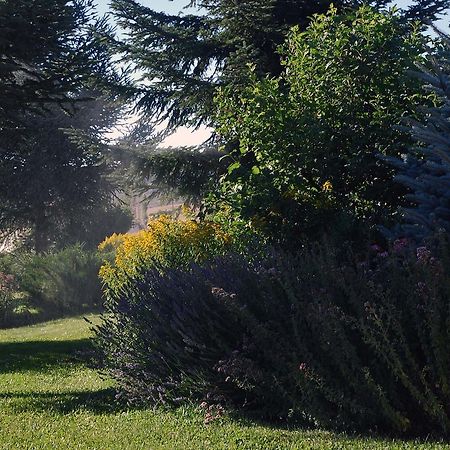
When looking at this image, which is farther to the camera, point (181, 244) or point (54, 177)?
point (54, 177)

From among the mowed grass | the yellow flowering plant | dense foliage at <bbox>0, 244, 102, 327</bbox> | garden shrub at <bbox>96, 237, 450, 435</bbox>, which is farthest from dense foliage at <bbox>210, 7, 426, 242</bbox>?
dense foliage at <bbox>0, 244, 102, 327</bbox>

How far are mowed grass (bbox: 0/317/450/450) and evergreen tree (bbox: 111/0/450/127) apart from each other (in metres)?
6.52

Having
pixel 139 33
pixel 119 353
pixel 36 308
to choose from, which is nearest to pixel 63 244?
pixel 36 308

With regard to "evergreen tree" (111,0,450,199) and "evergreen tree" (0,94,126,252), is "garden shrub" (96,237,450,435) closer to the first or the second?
"evergreen tree" (111,0,450,199)

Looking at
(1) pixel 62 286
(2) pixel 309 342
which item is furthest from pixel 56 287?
(2) pixel 309 342

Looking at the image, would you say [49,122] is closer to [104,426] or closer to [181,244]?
[181,244]

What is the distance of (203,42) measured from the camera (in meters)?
15.7

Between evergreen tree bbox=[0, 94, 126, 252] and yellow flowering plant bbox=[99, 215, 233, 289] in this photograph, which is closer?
yellow flowering plant bbox=[99, 215, 233, 289]

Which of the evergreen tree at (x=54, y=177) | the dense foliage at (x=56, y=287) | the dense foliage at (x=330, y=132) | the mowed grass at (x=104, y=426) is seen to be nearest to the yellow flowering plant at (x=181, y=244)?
the dense foliage at (x=330, y=132)

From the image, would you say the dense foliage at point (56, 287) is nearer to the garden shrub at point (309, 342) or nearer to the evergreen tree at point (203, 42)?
the evergreen tree at point (203, 42)

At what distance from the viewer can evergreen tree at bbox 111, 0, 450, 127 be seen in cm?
A: 1457

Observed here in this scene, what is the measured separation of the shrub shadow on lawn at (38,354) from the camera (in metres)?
12.0

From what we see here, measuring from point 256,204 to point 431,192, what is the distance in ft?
7.95

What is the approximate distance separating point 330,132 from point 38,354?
6498 millimetres
